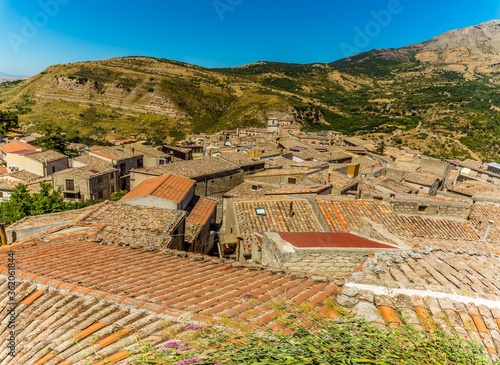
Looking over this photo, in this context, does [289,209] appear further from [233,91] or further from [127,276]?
[233,91]

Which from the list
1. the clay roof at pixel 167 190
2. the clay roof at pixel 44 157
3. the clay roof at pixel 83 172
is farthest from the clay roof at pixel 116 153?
the clay roof at pixel 167 190

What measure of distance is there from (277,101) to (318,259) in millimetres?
98174

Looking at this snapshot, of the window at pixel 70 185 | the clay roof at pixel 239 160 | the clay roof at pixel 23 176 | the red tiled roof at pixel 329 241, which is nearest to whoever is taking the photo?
the red tiled roof at pixel 329 241

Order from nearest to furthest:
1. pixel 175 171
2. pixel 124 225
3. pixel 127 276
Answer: pixel 127 276 < pixel 124 225 < pixel 175 171

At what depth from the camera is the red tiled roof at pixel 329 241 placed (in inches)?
296

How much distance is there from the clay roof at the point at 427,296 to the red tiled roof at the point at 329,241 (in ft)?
7.40

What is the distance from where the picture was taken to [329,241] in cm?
806

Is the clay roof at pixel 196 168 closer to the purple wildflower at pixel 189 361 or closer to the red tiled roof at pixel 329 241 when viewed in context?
the red tiled roof at pixel 329 241

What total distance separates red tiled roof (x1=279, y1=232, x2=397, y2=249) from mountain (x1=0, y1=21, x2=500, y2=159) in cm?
6888

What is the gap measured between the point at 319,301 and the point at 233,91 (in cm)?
12699

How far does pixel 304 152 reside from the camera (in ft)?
139

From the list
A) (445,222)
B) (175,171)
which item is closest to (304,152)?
→ (175,171)

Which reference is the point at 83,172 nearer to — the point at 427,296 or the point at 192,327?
the point at 192,327

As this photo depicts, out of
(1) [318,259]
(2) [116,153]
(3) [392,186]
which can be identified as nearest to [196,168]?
(2) [116,153]
